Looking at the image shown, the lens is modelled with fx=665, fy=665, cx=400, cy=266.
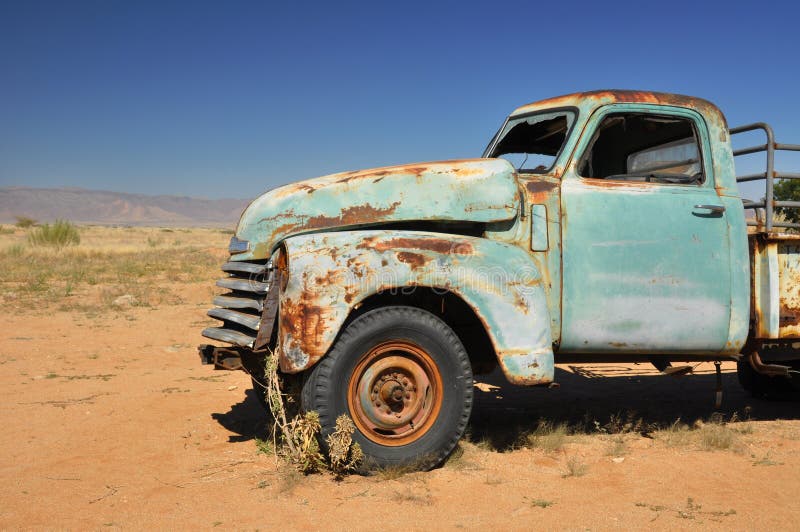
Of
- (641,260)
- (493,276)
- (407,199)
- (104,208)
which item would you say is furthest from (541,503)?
(104,208)

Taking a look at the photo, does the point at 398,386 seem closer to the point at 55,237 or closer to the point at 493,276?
the point at 493,276

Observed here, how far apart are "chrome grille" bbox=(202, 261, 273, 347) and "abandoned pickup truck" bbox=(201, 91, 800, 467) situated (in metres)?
0.01

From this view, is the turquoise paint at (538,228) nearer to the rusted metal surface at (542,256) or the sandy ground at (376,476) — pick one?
the rusted metal surface at (542,256)

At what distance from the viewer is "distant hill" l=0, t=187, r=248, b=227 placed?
159m

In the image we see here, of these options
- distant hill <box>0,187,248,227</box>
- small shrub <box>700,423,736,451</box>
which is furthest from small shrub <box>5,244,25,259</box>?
distant hill <box>0,187,248,227</box>

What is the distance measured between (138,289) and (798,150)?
40.5 feet

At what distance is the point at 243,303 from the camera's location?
411cm

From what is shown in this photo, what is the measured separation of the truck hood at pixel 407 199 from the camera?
3.97 meters

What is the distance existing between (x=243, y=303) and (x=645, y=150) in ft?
10.8

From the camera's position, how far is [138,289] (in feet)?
45.6

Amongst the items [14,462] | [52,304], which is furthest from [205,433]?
[52,304]

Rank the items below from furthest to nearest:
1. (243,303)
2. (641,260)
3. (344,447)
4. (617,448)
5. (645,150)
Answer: (645,150)
(617,448)
(641,260)
(243,303)
(344,447)

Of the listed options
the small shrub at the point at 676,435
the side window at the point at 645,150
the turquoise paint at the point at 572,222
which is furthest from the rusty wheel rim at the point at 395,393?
the small shrub at the point at 676,435

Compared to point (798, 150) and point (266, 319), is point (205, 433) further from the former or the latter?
point (798, 150)
